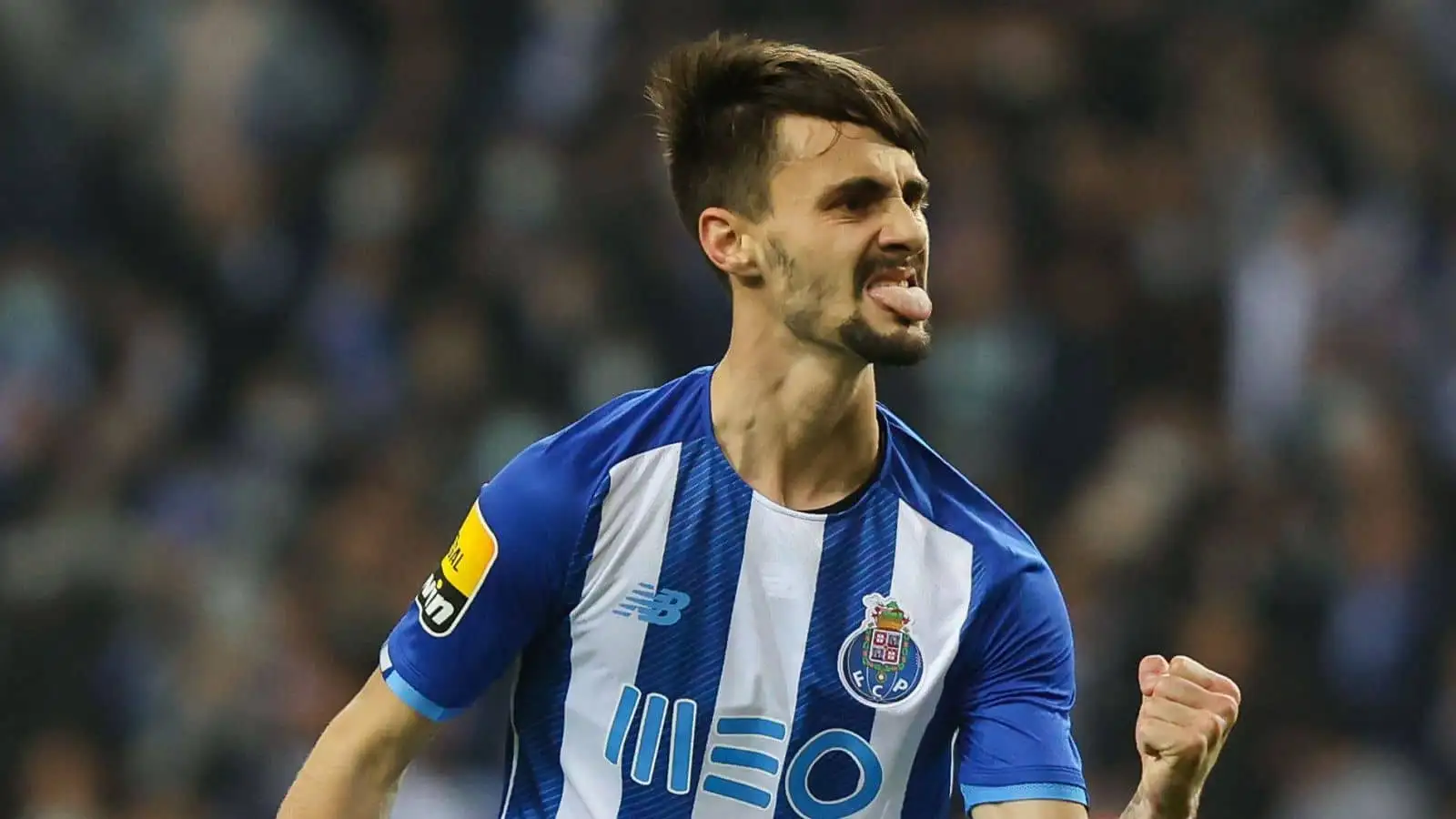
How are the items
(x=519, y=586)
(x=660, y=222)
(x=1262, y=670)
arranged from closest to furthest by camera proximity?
(x=519, y=586), (x=1262, y=670), (x=660, y=222)

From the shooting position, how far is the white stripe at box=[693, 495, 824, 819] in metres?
2.75

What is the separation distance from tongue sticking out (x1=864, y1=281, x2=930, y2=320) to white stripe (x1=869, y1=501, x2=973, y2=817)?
0.35 m

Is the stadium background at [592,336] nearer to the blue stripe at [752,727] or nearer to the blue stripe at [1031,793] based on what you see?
the blue stripe at [752,727]

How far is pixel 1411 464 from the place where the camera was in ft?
19.9

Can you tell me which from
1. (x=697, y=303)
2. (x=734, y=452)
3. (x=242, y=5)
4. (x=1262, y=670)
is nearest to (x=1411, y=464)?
(x=1262, y=670)

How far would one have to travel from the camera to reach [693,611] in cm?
279

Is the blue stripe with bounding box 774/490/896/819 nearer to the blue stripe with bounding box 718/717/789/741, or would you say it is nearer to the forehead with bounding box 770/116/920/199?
the blue stripe with bounding box 718/717/789/741

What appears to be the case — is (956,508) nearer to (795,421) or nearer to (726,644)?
(795,421)

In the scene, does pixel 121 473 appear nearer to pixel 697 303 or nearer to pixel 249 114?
pixel 249 114

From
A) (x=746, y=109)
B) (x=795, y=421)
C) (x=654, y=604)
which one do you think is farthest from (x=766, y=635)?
(x=746, y=109)

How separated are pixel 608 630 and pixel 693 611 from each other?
0.13 m

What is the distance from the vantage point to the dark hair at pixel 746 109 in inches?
113

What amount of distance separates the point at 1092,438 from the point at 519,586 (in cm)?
364

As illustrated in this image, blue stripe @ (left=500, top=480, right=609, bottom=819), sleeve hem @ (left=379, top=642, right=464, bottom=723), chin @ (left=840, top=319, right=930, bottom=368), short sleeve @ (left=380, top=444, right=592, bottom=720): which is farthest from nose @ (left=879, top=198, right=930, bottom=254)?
sleeve hem @ (left=379, top=642, right=464, bottom=723)
